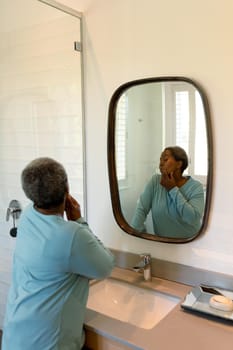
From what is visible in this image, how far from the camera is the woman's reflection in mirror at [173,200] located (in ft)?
5.30

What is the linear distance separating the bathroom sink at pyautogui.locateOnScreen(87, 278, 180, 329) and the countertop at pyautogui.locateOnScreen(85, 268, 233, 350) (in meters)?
0.18

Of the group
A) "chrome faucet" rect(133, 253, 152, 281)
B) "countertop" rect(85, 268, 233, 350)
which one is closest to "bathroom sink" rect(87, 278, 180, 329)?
"chrome faucet" rect(133, 253, 152, 281)

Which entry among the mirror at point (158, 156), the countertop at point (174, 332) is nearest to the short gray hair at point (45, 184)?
the countertop at point (174, 332)

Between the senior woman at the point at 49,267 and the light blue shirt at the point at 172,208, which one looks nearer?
the senior woman at the point at 49,267

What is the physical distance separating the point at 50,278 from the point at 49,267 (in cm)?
5

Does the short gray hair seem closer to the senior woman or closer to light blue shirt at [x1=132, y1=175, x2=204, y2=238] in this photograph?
the senior woman

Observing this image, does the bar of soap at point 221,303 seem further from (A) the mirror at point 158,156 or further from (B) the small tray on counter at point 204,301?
(A) the mirror at point 158,156

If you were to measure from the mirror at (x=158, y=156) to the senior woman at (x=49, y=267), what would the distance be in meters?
0.53

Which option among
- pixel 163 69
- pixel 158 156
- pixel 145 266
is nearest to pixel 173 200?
pixel 158 156

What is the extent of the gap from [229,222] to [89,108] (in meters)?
0.97

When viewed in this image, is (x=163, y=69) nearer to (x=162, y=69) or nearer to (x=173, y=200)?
(x=162, y=69)

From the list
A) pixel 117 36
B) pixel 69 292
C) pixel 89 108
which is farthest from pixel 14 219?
pixel 117 36

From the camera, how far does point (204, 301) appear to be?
4.68 ft

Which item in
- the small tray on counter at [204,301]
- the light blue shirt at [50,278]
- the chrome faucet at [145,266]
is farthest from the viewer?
the chrome faucet at [145,266]
